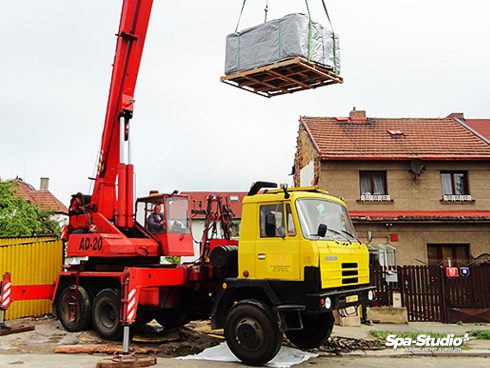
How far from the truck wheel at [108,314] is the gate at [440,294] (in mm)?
8062

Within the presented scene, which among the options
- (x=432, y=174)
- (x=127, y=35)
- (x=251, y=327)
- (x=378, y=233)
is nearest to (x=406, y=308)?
(x=378, y=233)

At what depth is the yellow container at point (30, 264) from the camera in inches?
504

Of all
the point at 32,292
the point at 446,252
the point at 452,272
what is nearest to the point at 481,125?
the point at 446,252

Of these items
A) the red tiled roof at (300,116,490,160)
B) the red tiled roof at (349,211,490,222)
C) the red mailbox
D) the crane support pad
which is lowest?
the crane support pad

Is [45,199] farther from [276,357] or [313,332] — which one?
[276,357]

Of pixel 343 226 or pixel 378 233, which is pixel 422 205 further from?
pixel 343 226

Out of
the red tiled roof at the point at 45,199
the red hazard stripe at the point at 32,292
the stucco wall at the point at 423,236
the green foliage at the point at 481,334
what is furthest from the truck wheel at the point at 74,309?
the red tiled roof at the point at 45,199

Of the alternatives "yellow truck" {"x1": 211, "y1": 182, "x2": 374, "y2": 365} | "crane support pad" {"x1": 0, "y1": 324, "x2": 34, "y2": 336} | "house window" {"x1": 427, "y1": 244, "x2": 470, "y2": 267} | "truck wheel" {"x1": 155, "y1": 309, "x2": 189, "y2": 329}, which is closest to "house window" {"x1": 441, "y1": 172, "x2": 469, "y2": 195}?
"house window" {"x1": 427, "y1": 244, "x2": 470, "y2": 267}

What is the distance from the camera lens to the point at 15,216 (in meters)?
18.9

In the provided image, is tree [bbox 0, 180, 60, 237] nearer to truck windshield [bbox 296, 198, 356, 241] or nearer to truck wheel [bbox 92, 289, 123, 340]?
truck wheel [bbox 92, 289, 123, 340]

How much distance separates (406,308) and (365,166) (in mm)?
8332

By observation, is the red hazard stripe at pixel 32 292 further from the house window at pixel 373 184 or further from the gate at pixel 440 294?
the house window at pixel 373 184

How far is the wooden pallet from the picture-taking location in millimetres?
9367

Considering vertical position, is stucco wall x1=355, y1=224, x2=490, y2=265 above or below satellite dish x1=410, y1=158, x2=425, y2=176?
below
